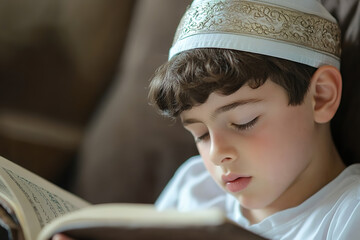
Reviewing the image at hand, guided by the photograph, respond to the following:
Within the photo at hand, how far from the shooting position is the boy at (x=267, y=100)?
803mm

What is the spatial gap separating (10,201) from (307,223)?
0.46m

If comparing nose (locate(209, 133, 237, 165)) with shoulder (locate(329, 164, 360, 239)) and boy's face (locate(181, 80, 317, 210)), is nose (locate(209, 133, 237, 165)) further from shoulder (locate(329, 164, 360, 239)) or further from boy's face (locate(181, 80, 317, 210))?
shoulder (locate(329, 164, 360, 239))

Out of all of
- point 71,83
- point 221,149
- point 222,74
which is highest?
point 71,83

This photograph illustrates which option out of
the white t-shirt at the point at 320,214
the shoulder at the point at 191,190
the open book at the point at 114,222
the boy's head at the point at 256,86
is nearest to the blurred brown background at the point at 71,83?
the shoulder at the point at 191,190

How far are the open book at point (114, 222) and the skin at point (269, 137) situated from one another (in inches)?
9.5

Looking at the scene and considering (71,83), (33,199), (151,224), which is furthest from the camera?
(71,83)

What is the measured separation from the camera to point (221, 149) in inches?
32.1

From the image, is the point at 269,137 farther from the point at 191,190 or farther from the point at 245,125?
the point at 191,190

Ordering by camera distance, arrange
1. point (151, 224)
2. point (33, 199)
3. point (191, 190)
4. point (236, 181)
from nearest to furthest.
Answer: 1. point (151, 224)
2. point (33, 199)
3. point (236, 181)
4. point (191, 190)

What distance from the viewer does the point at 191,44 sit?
0.83 m

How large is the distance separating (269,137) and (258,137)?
0.02 metres

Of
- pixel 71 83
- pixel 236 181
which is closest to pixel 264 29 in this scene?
pixel 236 181

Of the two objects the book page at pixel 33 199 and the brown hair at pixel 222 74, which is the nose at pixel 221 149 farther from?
the book page at pixel 33 199

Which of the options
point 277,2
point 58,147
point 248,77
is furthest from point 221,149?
point 58,147
